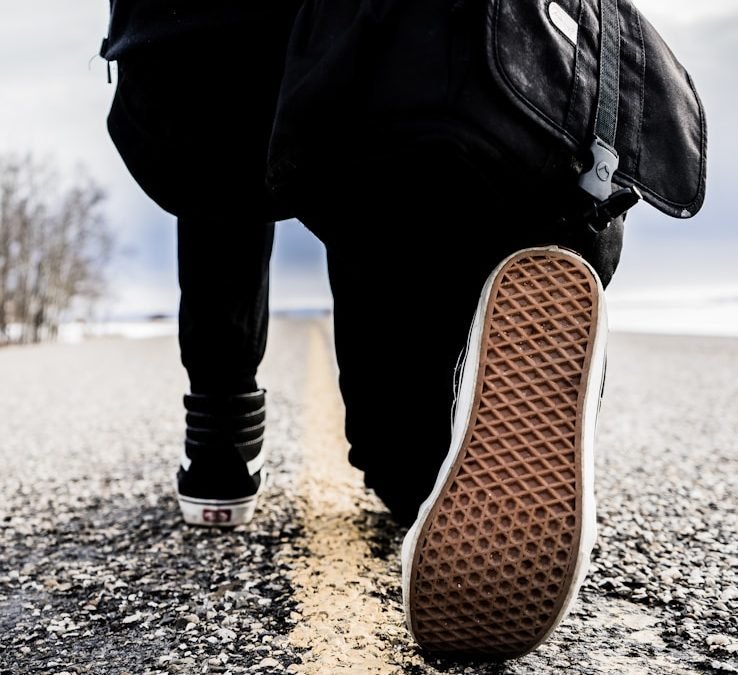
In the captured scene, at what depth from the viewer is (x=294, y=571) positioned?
4.41ft

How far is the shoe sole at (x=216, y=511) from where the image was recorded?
1.59m

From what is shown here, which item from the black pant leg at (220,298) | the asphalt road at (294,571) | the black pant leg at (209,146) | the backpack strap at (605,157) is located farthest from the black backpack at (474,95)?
the asphalt road at (294,571)

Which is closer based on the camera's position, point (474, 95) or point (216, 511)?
point (474, 95)

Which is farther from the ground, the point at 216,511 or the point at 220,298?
the point at 220,298

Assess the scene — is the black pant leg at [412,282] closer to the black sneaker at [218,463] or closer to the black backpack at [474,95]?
the black backpack at [474,95]

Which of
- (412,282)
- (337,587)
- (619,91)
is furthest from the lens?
(337,587)

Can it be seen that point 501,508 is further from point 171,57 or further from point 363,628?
point 171,57

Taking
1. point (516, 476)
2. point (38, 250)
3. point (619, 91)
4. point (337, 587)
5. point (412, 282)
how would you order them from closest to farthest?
1. point (516, 476)
2. point (619, 91)
3. point (412, 282)
4. point (337, 587)
5. point (38, 250)

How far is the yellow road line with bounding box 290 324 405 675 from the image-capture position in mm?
1007

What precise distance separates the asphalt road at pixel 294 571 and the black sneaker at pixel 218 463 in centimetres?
5

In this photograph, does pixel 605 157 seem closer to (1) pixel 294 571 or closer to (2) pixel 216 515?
(1) pixel 294 571

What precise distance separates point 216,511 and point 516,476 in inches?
35.4

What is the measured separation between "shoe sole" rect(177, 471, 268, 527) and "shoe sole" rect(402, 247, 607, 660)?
0.75m

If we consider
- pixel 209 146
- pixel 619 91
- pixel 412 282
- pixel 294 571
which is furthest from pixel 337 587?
pixel 619 91
